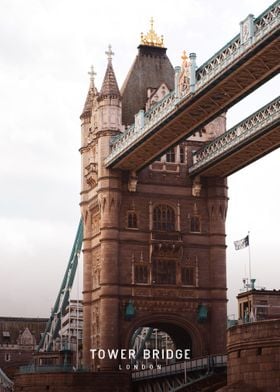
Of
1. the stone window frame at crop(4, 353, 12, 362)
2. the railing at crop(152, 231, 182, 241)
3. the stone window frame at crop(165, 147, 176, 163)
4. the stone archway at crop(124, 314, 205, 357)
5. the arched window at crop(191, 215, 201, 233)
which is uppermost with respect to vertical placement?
the stone window frame at crop(165, 147, 176, 163)

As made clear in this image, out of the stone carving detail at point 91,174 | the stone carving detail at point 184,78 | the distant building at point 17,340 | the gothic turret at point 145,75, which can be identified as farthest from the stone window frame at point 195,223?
the distant building at point 17,340

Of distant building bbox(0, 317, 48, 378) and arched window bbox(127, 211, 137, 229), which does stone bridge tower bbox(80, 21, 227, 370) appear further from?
distant building bbox(0, 317, 48, 378)

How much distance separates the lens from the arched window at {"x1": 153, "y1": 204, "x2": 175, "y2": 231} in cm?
7369

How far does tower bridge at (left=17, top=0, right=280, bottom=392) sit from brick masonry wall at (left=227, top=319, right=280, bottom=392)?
12364 mm

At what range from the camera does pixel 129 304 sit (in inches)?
2783

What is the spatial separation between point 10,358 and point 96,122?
189ft

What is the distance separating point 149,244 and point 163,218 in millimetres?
2662

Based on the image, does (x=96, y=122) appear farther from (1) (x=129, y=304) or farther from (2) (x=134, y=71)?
(1) (x=129, y=304)

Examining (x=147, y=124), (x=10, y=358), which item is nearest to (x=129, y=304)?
(x=147, y=124)

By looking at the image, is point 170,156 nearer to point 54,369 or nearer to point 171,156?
point 171,156

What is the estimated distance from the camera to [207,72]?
56.3 meters

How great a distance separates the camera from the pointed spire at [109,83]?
242ft

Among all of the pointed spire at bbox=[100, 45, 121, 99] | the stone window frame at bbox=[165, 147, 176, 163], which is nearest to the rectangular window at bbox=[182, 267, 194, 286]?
the stone window frame at bbox=[165, 147, 176, 163]

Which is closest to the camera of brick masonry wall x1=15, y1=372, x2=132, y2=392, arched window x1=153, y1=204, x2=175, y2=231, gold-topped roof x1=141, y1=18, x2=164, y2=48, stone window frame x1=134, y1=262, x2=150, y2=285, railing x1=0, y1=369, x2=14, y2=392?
brick masonry wall x1=15, y1=372, x2=132, y2=392
